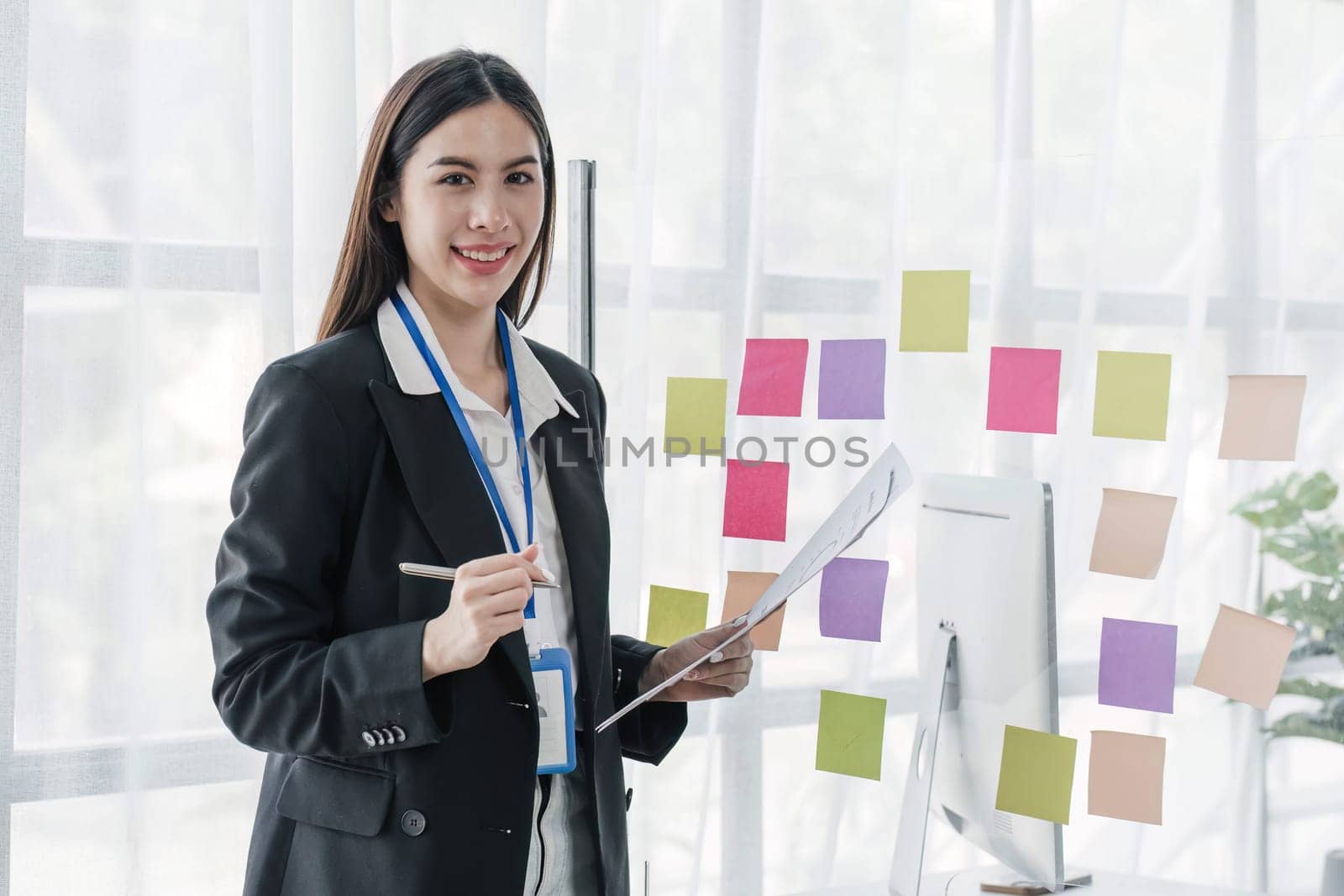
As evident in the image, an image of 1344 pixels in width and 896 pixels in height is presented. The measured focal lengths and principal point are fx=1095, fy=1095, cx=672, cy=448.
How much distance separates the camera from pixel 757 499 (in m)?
1.41

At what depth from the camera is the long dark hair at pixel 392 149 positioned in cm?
107

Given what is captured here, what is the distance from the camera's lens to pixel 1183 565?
3.66 ft

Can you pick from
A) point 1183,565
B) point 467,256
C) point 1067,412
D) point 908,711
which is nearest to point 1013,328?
point 1067,412

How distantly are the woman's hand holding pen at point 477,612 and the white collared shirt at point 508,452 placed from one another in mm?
125

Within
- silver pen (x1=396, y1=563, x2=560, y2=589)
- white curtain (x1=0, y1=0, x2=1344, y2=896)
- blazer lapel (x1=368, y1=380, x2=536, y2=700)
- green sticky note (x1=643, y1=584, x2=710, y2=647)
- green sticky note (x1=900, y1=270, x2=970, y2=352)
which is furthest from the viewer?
green sticky note (x1=643, y1=584, x2=710, y2=647)

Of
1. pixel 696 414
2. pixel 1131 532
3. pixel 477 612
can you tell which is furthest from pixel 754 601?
pixel 477 612

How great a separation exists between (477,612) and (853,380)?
0.60 m

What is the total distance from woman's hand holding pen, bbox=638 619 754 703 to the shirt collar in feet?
0.93

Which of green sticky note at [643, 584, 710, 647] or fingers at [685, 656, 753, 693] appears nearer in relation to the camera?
fingers at [685, 656, 753, 693]

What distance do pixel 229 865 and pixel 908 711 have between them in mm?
1146

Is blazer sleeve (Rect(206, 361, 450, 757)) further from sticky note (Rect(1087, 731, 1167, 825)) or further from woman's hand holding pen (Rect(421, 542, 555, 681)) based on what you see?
sticky note (Rect(1087, 731, 1167, 825))

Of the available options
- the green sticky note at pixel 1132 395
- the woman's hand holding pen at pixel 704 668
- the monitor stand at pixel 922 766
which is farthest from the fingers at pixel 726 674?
the green sticky note at pixel 1132 395

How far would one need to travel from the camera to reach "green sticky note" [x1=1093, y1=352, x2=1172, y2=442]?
1122 millimetres

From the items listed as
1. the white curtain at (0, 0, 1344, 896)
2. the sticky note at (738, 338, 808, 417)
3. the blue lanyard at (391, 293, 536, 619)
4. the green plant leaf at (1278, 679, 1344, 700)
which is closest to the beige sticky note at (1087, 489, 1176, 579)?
the white curtain at (0, 0, 1344, 896)
